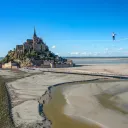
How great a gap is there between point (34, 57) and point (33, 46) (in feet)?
44.7

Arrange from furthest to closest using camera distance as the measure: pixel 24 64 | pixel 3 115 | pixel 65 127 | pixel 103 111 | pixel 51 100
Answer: pixel 24 64
pixel 51 100
pixel 103 111
pixel 3 115
pixel 65 127

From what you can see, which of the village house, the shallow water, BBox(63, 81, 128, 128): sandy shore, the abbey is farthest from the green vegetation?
the abbey

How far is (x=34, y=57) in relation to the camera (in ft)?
317

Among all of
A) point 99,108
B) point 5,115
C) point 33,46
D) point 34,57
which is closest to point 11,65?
point 34,57

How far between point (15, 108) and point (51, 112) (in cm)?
394

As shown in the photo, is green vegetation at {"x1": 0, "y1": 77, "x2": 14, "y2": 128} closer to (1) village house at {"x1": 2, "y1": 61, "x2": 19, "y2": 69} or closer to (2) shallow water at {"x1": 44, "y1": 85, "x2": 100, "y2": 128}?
(2) shallow water at {"x1": 44, "y1": 85, "x2": 100, "y2": 128}

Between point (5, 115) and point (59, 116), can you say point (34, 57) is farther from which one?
point (5, 115)

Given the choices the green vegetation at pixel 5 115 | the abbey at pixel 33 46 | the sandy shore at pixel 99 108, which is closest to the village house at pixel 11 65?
the abbey at pixel 33 46

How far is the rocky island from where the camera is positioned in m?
91.9

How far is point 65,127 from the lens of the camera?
18625 millimetres

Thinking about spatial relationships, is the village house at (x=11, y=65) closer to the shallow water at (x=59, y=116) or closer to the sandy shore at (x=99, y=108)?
the sandy shore at (x=99, y=108)

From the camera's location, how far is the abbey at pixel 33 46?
10650 centimetres

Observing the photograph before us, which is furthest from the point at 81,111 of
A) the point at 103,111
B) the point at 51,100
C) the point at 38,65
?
the point at 38,65

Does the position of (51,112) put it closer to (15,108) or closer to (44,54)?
(15,108)
